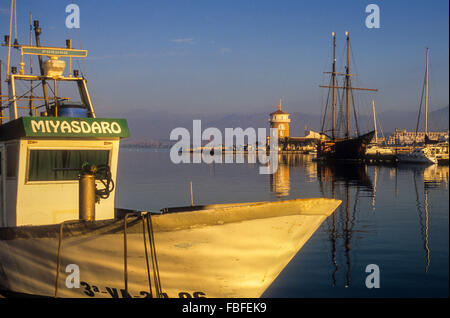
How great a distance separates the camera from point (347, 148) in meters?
96.0

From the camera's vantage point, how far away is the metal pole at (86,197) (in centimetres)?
999

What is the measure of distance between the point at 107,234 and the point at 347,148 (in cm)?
9156

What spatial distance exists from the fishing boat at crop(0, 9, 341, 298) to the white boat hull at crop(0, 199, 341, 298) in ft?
0.07

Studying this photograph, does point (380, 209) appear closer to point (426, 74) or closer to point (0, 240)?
point (0, 240)

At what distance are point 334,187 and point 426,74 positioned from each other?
60.0 meters

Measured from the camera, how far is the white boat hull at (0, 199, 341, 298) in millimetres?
8680

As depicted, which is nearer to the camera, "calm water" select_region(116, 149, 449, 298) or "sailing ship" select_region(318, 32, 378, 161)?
"calm water" select_region(116, 149, 449, 298)

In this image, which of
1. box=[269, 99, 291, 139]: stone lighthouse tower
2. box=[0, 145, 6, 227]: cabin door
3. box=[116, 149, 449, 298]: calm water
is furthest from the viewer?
box=[269, 99, 291, 139]: stone lighthouse tower

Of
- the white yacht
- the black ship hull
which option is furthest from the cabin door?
the white yacht

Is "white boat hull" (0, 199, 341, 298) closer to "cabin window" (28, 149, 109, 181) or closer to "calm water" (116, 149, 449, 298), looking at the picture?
"cabin window" (28, 149, 109, 181)

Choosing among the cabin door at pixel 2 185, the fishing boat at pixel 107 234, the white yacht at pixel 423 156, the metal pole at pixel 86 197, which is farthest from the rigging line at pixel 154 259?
the white yacht at pixel 423 156

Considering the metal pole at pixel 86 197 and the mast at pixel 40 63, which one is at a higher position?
the mast at pixel 40 63

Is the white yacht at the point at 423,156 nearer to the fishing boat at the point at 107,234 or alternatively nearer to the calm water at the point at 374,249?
the calm water at the point at 374,249

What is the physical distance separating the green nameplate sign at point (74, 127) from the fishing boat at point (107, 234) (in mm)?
23
